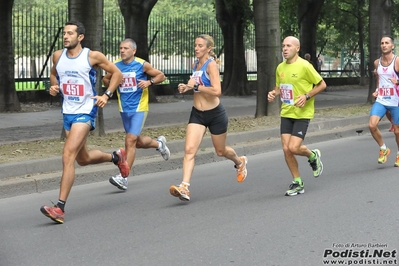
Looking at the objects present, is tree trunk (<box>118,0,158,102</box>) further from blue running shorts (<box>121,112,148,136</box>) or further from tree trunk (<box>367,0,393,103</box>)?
blue running shorts (<box>121,112,148,136</box>)

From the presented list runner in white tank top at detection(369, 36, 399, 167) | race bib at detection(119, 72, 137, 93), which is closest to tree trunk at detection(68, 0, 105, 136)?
race bib at detection(119, 72, 137, 93)

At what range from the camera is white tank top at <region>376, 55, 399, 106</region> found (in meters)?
11.6

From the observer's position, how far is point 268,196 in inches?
368

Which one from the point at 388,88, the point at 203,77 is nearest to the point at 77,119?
the point at 203,77

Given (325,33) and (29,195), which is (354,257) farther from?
(325,33)

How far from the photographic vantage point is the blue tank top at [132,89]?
9828 millimetres

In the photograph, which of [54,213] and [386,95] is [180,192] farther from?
[386,95]

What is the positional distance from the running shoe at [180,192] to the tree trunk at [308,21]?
73.7ft

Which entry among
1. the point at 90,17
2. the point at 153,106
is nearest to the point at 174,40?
Answer: the point at 153,106

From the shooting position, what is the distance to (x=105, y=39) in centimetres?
2472

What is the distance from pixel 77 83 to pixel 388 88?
5.20m

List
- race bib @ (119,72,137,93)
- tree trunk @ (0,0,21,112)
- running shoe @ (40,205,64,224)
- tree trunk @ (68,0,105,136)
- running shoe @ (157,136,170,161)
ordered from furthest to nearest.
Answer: tree trunk @ (0,0,21,112)
tree trunk @ (68,0,105,136)
running shoe @ (157,136,170,161)
race bib @ (119,72,137,93)
running shoe @ (40,205,64,224)

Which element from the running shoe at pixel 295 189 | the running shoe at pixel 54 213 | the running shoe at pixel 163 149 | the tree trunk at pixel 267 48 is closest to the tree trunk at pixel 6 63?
the tree trunk at pixel 267 48

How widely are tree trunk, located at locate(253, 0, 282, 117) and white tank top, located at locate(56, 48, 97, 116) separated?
10042 millimetres
